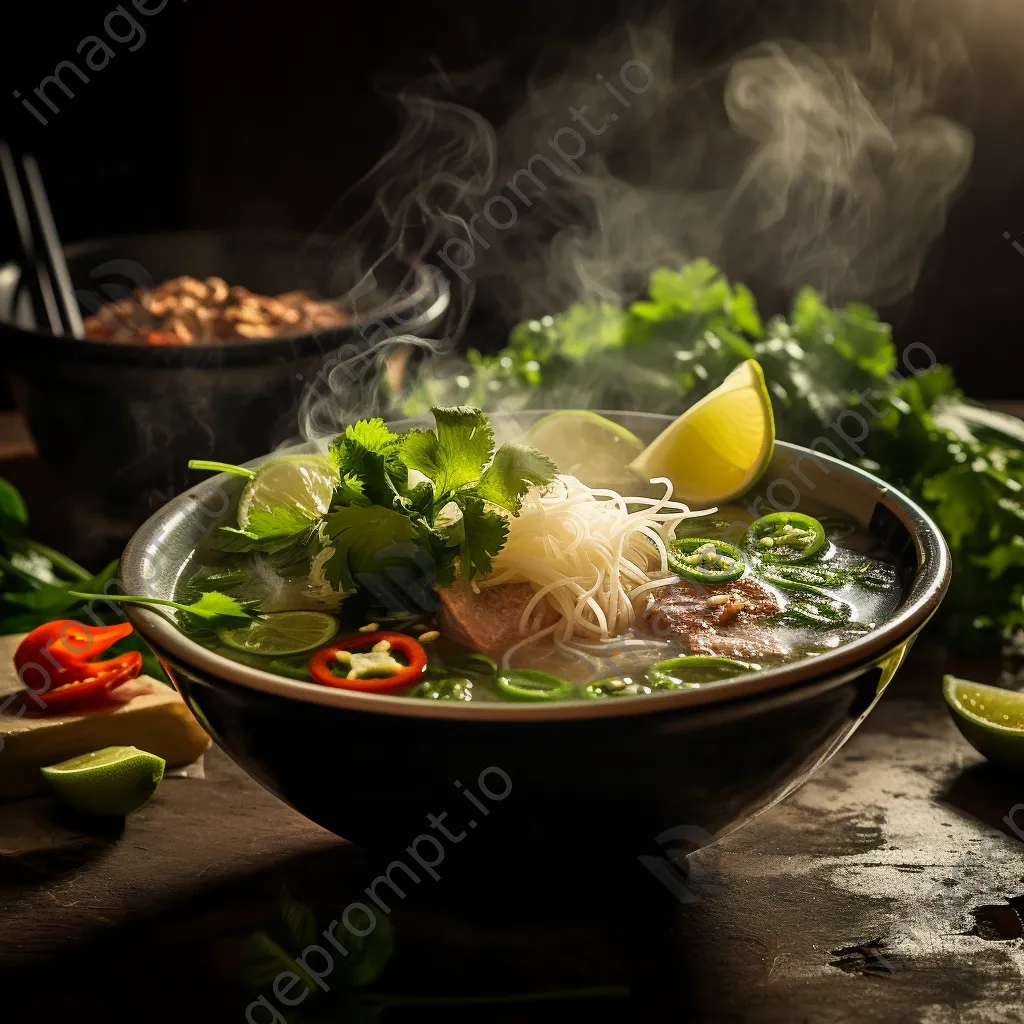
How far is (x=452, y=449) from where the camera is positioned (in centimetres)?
212

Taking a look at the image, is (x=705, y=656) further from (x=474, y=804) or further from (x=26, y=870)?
(x=26, y=870)

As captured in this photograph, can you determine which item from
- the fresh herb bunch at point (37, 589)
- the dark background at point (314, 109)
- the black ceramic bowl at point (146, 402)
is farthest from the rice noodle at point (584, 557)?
the dark background at point (314, 109)

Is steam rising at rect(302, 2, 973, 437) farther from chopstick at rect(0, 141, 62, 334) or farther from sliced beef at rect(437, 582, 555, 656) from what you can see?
sliced beef at rect(437, 582, 555, 656)

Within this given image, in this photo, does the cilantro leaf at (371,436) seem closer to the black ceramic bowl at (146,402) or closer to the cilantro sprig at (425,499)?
the cilantro sprig at (425,499)

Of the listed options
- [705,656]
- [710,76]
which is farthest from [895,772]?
[710,76]

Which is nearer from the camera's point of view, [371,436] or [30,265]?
[371,436]

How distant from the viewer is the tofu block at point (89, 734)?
2.34 meters

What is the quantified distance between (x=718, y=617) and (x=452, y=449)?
51 cm

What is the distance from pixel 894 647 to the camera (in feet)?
5.86

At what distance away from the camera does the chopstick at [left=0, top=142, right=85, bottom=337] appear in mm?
3600

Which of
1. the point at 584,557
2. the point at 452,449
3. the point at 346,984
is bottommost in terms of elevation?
the point at 346,984

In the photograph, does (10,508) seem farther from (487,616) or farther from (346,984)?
(346,984)

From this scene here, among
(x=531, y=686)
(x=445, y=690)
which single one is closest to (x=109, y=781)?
(x=445, y=690)

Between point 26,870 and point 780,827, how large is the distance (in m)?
1.28
